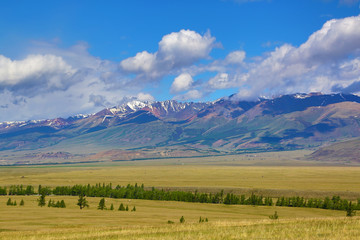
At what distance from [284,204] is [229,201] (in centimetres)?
1703

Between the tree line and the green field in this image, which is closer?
the green field

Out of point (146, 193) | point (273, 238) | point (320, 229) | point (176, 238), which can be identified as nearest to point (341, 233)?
point (320, 229)

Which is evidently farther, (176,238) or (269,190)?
(269,190)

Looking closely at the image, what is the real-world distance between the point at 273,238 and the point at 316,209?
92.4 meters

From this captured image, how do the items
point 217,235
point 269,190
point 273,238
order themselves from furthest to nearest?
point 269,190
point 217,235
point 273,238

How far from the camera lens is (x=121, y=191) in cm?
14450

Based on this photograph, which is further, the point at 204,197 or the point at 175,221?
the point at 204,197

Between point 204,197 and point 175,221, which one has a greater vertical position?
point 204,197

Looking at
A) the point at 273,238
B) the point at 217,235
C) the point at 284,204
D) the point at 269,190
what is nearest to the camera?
the point at 273,238

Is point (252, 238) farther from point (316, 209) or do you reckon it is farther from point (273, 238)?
point (316, 209)

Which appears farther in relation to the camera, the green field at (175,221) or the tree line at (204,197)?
the tree line at (204,197)

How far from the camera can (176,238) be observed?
102ft

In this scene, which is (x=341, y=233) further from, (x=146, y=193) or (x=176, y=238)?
(x=146, y=193)

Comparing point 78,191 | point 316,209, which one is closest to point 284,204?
point 316,209
